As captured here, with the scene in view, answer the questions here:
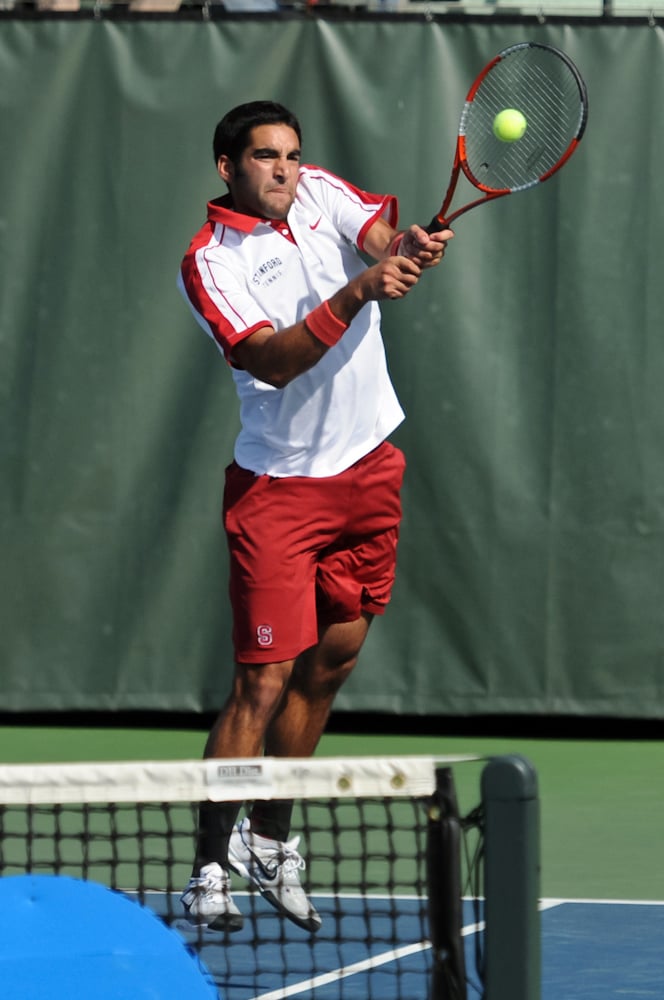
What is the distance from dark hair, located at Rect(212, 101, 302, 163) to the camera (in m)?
3.77

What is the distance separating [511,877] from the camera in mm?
2176

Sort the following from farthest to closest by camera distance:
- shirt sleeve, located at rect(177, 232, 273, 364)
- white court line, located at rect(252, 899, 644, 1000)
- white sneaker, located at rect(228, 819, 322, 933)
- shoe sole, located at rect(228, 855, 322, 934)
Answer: shirt sleeve, located at rect(177, 232, 273, 364) → white sneaker, located at rect(228, 819, 322, 933) → shoe sole, located at rect(228, 855, 322, 934) → white court line, located at rect(252, 899, 644, 1000)

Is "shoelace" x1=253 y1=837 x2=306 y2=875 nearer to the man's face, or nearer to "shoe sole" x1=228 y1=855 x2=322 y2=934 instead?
"shoe sole" x1=228 y1=855 x2=322 y2=934

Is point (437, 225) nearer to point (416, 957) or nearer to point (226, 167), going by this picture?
point (226, 167)

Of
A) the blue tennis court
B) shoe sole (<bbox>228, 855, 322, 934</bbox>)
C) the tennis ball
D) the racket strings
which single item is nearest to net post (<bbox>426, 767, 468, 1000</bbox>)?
the blue tennis court

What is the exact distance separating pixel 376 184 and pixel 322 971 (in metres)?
2.91

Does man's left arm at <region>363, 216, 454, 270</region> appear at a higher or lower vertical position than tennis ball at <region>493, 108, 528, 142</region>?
lower

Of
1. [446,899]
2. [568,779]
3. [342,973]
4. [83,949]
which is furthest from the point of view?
[568,779]

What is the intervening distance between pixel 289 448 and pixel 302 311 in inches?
10.4

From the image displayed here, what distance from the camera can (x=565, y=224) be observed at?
5.59 m

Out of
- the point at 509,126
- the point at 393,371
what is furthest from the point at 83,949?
the point at 393,371

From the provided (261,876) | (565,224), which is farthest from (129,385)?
(261,876)

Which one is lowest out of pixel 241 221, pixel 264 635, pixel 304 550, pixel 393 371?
pixel 264 635

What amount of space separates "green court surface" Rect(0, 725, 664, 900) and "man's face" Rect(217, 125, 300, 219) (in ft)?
4.73
